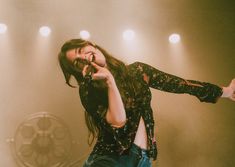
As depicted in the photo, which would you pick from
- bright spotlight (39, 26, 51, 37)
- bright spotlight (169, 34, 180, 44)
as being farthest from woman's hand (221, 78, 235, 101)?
bright spotlight (39, 26, 51, 37)

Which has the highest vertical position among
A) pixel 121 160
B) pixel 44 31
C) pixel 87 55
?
pixel 44 31

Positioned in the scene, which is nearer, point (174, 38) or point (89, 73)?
point (89, 73)

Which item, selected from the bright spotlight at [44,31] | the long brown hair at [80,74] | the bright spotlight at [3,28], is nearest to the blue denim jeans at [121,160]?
the long brown hair at [80,74]

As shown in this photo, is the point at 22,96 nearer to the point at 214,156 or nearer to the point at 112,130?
the point at 112,130

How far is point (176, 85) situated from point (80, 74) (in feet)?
3.20

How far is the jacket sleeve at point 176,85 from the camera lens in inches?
140

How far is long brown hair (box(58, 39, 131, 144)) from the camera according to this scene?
3391 mm

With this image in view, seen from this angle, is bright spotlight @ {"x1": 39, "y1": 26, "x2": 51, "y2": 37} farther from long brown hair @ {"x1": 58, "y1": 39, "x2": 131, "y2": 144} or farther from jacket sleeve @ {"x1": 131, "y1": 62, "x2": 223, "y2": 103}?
jacket sleeve @ {"x1": 131, "y1": 62, "x2": 223, "y2": 103}

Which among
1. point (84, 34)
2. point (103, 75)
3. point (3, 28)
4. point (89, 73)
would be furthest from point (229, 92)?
point (3, 28)

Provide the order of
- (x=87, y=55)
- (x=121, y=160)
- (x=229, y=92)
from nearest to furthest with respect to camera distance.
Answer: (x=121, y=160), (x=87, y=55), (x=229, y=92)

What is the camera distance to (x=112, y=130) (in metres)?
3.30

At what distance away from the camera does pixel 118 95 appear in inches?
133

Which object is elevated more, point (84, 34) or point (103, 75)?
point (84, 34)

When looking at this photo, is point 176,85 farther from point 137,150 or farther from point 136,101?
point 137,150
